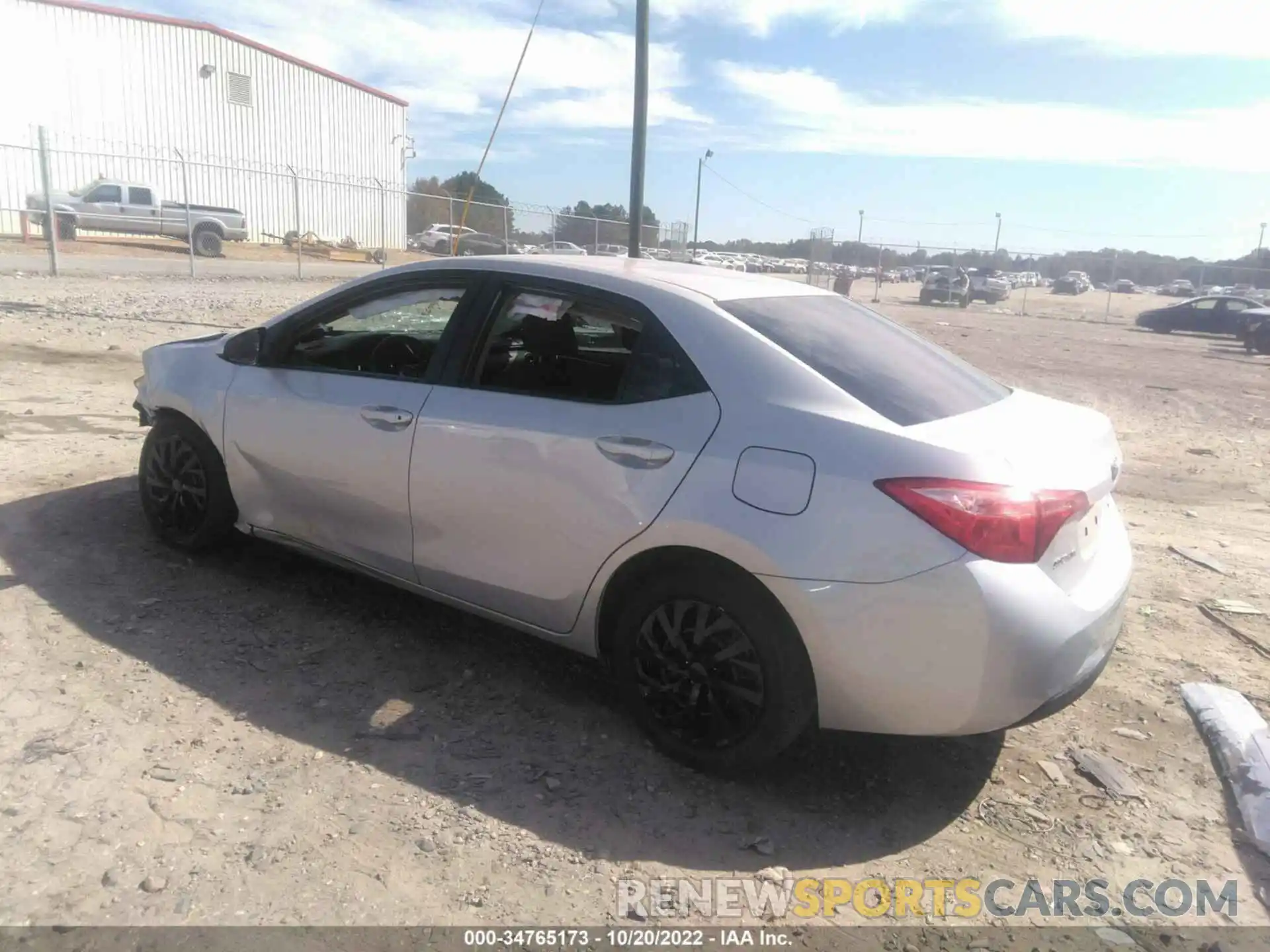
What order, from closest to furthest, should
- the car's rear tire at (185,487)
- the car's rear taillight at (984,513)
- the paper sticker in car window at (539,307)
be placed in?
the car's rear taillight at (984,513), the paper sticker in car window at (539,307), the car's rear tire at (185,487)

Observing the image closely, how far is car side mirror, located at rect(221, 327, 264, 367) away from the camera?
14.3ft

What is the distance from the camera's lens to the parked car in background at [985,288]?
3862 centimetres

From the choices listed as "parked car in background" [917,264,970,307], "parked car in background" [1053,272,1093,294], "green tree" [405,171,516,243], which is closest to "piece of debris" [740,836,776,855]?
"green tree" [405,171,516,243]

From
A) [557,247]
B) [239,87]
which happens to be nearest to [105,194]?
[557,247]

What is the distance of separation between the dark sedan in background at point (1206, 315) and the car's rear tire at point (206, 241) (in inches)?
1089

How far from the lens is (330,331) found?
14.1 ft

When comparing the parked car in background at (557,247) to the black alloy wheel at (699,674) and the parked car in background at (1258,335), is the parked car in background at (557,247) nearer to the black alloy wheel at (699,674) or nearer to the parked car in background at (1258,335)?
the parked car in background at (1258,335)

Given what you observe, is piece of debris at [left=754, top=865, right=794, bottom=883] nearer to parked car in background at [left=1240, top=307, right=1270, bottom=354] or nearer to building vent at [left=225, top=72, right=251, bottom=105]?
parked car in background at [left=1240, top=307, right=1270, bottom=354]

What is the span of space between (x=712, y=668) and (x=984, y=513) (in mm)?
951

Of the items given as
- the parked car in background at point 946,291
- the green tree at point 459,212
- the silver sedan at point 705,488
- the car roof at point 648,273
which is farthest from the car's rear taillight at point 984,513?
the parked car in background at point 946,291

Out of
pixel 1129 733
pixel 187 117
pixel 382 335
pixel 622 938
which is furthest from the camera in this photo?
pixel 187 117

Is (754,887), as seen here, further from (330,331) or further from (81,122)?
(81,122)

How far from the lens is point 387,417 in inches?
150

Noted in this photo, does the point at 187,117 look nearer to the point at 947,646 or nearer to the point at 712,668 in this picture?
the point at 712,668
